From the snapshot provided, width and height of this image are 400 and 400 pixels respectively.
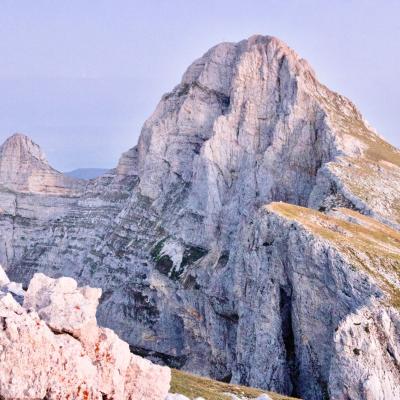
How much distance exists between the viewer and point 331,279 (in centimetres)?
5847

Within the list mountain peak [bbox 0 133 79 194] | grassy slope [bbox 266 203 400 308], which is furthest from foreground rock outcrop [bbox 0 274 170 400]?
mountain peak [bbox 0 133 79 194]

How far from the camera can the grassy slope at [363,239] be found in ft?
188

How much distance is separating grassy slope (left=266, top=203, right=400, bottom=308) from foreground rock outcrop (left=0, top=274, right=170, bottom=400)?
34.0 meters

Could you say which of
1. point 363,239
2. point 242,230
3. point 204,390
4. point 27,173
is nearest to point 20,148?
point 27,173

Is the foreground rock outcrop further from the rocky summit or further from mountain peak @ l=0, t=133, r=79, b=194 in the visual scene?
mountain peak @ l=0, t=133, r=79, b=194

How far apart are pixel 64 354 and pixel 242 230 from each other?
63969 mm

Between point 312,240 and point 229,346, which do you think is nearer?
point 312,240

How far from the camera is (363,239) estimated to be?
6406cm

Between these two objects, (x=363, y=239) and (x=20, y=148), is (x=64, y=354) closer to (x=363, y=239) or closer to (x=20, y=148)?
(x=363, y=239)

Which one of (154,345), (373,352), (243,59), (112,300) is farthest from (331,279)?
(243,59)

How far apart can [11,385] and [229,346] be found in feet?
222

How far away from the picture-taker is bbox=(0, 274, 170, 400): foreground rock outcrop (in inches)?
893

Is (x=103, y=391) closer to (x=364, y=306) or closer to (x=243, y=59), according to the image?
(x=364, y=306)

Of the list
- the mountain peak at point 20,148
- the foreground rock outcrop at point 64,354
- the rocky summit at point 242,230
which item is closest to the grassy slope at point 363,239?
the rocky summit at point 242,230
